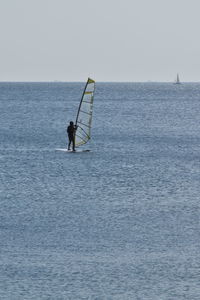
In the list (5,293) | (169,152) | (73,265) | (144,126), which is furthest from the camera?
(144,126)

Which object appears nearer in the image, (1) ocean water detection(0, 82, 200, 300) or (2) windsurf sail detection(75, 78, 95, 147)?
(1) ocean water detection(0, 82, 200, 300)

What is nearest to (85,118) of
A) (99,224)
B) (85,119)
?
(85,119)

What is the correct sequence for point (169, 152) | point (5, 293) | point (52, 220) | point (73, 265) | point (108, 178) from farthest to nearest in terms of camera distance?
1. point (169, 152)
2. point (108, 178)
3. point (52, 220)
4. point (73, 265)
5. point (5, 293)

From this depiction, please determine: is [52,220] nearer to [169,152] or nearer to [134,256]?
[134,256]

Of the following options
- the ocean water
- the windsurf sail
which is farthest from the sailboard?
the ocean water

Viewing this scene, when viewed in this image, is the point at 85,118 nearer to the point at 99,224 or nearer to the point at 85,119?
the point at 85,119

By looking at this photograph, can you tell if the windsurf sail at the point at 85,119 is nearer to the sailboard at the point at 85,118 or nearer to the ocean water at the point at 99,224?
the sailboard at the point at 85,118

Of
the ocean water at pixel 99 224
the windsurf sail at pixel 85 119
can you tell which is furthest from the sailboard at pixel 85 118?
the ocean water at pixel 99 224

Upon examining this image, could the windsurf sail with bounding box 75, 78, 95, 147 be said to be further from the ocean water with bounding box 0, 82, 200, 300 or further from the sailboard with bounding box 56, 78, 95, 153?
the ocean water with bounding box 0, 82, 200, 300

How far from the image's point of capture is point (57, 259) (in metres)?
29.4

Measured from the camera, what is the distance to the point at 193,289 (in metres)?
26.3

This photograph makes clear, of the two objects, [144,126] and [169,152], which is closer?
[169,152]

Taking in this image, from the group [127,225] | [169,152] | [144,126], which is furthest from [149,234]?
[144,126]

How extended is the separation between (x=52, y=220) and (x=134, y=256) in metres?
7.52
